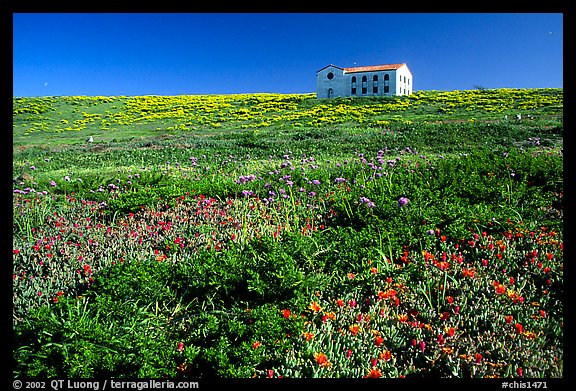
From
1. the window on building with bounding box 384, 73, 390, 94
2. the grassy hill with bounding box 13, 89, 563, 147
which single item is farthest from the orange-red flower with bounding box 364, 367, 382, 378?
the window on building with bounding box 384, 73, 390, 94

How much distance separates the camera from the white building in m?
57.1

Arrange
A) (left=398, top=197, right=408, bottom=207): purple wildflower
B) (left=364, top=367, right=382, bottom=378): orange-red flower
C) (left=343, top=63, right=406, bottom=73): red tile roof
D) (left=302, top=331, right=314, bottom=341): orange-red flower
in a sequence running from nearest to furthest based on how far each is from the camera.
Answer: (left=364, top=367, right=382, bottom=378): orange-red flower → (left=302, top=331, right=314, bottom=341): orange-red flower → (left=398, top=197, right=408, bottom=207): purple wildflower → (left=343, top=63, right=406, bottom=73): red tile roof

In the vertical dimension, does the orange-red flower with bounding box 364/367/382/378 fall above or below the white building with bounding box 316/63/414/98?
below

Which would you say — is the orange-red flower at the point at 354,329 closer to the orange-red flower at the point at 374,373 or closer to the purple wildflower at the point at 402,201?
the orange-red flower at the point at 374,373

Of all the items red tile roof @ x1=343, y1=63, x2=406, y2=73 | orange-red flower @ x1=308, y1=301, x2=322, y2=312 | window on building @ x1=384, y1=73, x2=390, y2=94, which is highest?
red tile roof @ x1=343, y1=63, x2=406, y2=73

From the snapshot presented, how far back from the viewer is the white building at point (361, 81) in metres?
57.1

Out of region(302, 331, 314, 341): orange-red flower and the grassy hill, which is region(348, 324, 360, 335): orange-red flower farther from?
the grassy hill

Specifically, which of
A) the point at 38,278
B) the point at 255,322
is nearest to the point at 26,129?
the point at 38,278

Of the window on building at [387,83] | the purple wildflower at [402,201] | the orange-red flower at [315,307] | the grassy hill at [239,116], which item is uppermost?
the window on building at [387,83]

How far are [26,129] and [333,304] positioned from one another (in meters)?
39.5

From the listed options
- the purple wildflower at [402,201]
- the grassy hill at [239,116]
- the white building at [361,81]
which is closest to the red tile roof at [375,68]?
the white building at [361,81]

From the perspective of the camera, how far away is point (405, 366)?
2637 millimetres

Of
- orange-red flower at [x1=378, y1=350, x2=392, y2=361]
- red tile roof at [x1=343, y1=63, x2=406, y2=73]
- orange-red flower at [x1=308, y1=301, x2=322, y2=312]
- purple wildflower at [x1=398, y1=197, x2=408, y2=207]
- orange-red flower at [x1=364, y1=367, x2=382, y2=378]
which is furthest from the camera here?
red tile roof at [x1=343, y1=63, x2=406, y2=73]
